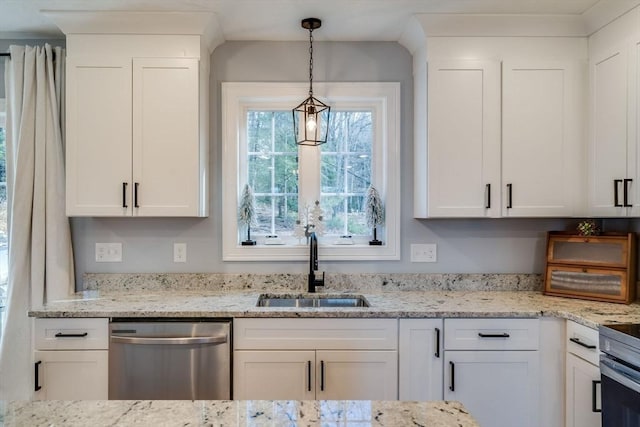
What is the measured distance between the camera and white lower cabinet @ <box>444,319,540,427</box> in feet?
6.34

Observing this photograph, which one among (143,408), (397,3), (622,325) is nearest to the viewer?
(143,408)

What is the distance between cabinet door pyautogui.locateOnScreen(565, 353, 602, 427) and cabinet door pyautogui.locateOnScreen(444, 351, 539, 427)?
0.15m

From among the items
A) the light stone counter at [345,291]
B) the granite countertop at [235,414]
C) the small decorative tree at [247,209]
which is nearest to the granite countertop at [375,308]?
the light stone counter at [345,291]

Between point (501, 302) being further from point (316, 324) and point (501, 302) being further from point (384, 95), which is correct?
point (384, 95)

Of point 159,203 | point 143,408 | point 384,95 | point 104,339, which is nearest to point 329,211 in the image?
point 384,95

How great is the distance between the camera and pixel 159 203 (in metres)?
2.23

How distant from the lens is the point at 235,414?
86cm

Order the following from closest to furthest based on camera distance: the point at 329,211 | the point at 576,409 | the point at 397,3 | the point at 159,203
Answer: the point at 576,409 < the point at 397,3 < the point at 159,203 < the point at 329,211

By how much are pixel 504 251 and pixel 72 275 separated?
2736 mm

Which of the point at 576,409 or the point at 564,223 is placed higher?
the point at 564,223

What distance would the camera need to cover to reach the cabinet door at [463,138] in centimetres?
223

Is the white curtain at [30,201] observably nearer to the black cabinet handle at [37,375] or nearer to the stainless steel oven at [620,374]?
the black cabinet handle at [37,375]

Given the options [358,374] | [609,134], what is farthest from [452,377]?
[609,134]

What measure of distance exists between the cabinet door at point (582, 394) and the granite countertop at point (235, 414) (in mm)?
1268
